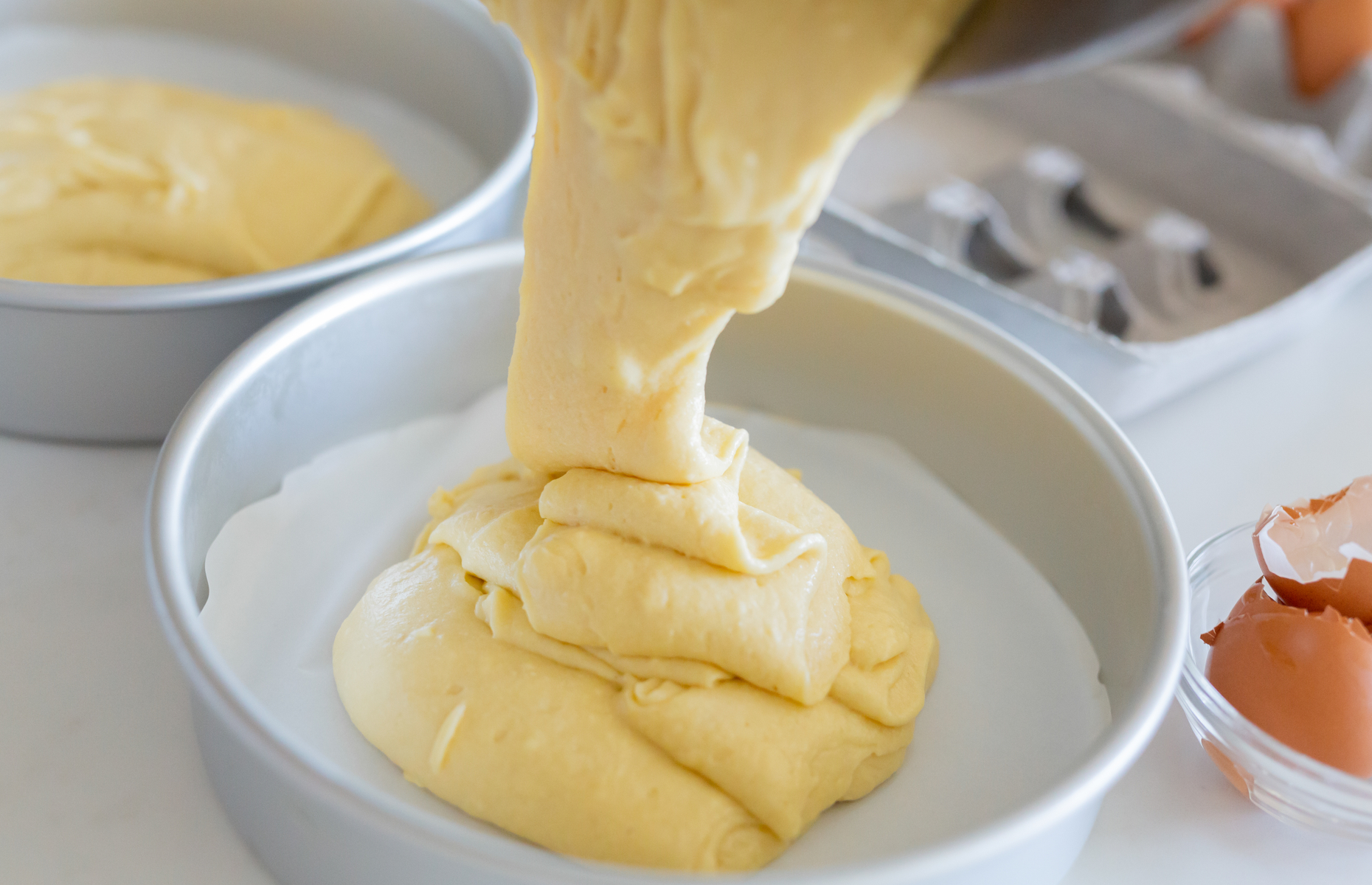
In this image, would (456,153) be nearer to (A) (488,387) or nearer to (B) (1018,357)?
(A) (488,387)

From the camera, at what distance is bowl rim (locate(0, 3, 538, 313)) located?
1.04 meters

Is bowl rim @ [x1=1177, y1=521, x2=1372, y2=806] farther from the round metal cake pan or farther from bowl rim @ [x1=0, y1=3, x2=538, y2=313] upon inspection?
the round metal cake pan

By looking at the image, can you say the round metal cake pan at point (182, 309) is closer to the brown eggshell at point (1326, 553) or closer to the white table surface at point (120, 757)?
the white table surface at point (120, 757)

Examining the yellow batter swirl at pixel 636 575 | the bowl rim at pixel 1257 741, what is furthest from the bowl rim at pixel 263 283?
the bowl rim at pixel 1257 741

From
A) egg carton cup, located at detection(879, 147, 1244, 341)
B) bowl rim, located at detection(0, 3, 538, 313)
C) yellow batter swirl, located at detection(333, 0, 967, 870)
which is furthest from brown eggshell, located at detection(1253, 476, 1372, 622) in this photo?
bowl rim, located at detection(0, 3, 538, 313)

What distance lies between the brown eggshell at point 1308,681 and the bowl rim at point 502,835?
0.07 meters

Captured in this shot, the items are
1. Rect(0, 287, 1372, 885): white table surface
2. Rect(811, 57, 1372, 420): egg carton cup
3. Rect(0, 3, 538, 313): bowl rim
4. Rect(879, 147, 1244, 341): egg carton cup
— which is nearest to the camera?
Rect(0, 287, 1372, 885): white table surface

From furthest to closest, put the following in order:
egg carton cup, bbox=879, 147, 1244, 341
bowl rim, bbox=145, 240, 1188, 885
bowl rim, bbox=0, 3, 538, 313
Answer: egg carton cup, bbox=879, 147, 1244, 341, bowl rim, bbox=0, 3, 538, 313, bowl rim, bbox=145, 240, 1188, 885

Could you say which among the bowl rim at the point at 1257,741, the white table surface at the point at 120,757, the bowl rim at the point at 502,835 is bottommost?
the white table surface at the point at 120,757

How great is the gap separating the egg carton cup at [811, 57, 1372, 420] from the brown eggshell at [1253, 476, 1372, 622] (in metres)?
0.31

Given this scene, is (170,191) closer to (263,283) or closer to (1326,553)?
(263,283)

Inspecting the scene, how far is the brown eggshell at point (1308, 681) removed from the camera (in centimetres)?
83

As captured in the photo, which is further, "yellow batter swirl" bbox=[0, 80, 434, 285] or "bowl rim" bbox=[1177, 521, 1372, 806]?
"yellow batter swirl" bbox=[0, 80, 434, 285]

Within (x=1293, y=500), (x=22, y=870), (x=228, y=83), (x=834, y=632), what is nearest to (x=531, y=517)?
(x=834, y=632)
